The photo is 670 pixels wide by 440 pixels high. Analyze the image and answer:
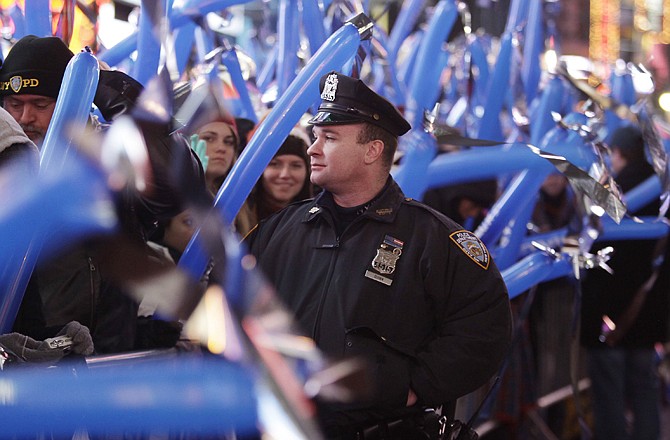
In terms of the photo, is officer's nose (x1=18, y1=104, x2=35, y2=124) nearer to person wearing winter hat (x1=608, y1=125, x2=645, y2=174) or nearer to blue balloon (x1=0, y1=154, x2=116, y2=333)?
blue balloon (x1=0, y1=154, x2=116, y2=333)

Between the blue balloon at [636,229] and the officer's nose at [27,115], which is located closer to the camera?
the officer's nose at [27,115]

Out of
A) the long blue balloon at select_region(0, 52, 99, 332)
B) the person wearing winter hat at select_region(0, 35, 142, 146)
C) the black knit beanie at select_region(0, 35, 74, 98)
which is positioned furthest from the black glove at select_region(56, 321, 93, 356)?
the black knit beanie at select_region(0, 35, 74, 98)

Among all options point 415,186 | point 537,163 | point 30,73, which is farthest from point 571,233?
point 30,73

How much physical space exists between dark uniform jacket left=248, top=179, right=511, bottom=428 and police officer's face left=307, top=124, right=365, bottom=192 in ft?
0.30

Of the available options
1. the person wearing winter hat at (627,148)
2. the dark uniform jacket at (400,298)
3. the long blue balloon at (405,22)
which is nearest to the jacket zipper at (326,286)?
the dark uniform jacket at (400,298)

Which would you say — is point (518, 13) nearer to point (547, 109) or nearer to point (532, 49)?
point (532, 49)

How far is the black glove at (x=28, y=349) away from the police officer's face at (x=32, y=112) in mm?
794

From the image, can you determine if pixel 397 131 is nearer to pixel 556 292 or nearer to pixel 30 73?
pixel 30 73

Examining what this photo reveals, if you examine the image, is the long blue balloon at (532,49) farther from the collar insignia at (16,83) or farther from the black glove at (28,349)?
the black glove at (28,349)

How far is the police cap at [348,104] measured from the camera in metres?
2.80

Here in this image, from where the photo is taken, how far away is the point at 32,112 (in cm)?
284

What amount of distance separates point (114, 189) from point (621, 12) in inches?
805

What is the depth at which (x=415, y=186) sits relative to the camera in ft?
11.5

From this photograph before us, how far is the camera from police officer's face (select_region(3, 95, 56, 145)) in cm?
283
